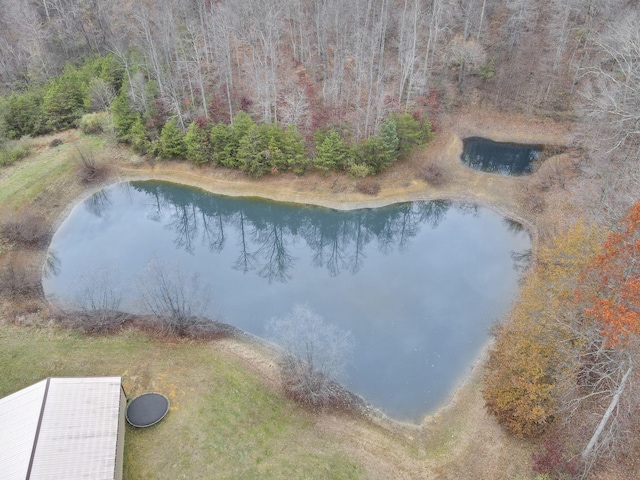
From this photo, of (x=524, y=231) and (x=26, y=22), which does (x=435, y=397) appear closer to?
(x=524, y=231)

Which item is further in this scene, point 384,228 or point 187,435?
point 384,228

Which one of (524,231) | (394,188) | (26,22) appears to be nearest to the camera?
(524,231)

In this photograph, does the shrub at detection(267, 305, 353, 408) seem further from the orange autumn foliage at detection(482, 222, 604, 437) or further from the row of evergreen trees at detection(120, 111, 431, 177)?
the row of evergreen trees at detection(120, 111, 431, 177)

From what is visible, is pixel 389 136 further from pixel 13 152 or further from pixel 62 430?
pixel 13 152

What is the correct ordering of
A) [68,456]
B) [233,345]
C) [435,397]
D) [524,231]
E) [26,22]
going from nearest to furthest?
[68,456] → [435,397] → [233,345] → [524,231] → [26,22]

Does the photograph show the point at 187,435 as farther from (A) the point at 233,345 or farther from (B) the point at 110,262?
(B) the point at 110,262

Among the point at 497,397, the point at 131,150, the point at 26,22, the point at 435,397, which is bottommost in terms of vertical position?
the point at 435,397

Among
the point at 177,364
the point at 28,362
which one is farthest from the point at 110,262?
the point at 177,364

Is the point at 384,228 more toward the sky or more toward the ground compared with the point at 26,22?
more toward the ground
